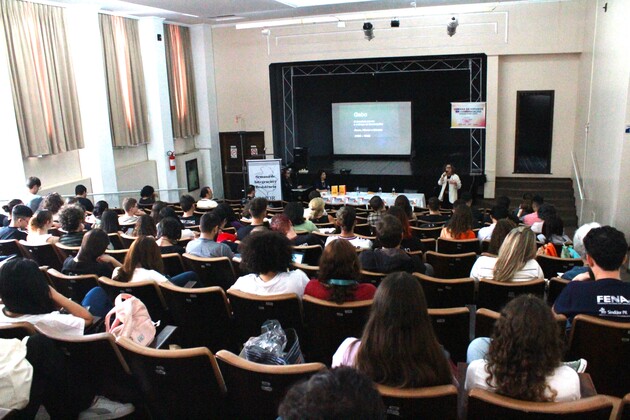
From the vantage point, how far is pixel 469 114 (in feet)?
40.8

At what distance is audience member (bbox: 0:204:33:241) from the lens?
18.4ft

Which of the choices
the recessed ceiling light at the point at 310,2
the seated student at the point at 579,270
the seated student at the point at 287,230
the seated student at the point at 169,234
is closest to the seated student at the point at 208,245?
the seated student at the point at 169,234

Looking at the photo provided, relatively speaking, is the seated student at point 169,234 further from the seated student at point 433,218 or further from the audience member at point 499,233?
the seated student at point 433,218

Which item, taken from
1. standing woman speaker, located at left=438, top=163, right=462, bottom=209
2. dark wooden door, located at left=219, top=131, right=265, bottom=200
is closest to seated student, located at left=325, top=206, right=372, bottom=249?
standing woman speaker, located at left=438, top=163, right=462, bottom=209

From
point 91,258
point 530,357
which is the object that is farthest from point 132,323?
point 530,357

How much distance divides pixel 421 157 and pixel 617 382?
1259 centimetres

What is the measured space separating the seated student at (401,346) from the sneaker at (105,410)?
4.15ft

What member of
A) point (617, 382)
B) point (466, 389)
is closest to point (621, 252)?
point (617, 382)

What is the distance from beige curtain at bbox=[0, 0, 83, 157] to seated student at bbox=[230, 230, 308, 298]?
7095 mm

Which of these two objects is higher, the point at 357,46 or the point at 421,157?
the point at 357,46

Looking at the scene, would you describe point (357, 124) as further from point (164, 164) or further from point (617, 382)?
point (617, 382)

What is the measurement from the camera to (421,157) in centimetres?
1514

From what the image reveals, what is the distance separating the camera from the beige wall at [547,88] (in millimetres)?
12453

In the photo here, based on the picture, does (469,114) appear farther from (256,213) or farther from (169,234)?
(169,234)
